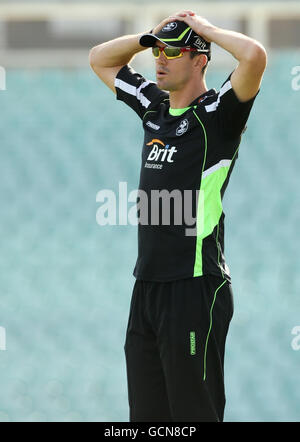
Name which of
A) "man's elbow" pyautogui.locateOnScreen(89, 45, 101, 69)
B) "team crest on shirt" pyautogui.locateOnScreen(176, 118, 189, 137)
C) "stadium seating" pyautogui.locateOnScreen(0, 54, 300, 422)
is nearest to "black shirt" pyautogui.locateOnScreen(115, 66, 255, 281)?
"team crest on shirt" pyautogui.locateOnScreen(176, 118, 189, 137)

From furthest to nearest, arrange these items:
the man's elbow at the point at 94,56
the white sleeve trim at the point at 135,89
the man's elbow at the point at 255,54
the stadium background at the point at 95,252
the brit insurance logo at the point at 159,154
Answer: the stadium background at the point at 95,252 → the man's elbow at the point at 94,56 → the white sleeve trim at the point at 135,89 → the brit insurance logo at the point at 159,154 → the man's elbow at the point at 255,54

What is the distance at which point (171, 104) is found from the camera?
273cm

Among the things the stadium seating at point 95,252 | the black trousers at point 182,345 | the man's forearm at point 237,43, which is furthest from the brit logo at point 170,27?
the stadium seating at point 95,252

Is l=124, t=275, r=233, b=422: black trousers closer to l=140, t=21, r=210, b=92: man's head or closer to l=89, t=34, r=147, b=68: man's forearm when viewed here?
l=140, t=21, r=210, b=92: man's head

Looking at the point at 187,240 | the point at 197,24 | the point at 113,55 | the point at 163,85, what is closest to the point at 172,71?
the point at 163,85

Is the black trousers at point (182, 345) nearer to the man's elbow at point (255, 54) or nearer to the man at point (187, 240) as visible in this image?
the man at point (187, 240)

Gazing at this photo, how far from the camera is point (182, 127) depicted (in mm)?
2627

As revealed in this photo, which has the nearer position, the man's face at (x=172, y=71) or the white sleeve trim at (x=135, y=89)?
the man's face at (x=172, y=71)

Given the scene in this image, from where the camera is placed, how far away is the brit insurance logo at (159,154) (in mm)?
2615

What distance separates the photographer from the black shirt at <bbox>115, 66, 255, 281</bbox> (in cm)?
256

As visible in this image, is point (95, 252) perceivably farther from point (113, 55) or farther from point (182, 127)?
point (182, 127)
